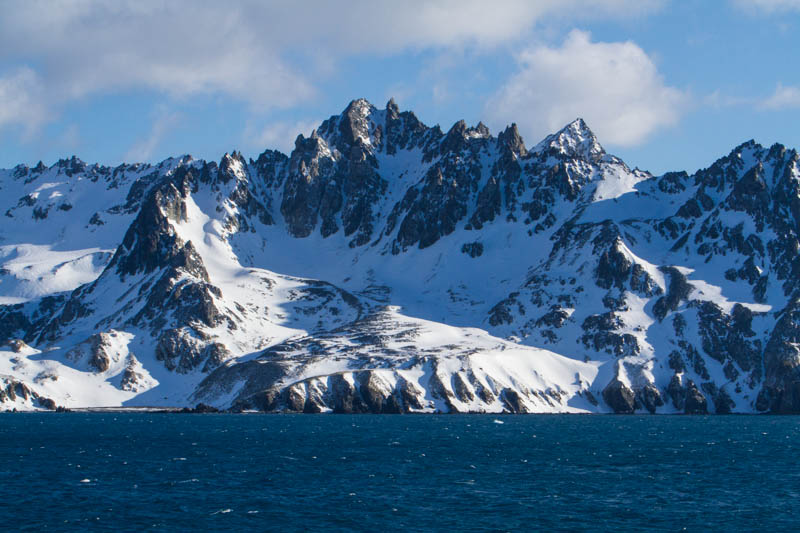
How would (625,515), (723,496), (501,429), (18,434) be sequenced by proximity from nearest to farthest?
(625,515), (723,496), (18,434), (501,429)

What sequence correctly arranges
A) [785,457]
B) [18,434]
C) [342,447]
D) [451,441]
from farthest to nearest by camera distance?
A: 1. [18,434]
2. [451,441]
3. [342,447]
4. [785,457]

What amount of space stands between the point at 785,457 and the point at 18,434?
12400 centimetres

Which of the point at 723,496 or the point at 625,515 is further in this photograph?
the point at 723,496

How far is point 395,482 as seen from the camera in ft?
353

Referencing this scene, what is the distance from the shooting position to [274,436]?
167125mm

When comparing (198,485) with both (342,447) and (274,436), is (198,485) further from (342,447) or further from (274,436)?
(274,436)

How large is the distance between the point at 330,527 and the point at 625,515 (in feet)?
85.3

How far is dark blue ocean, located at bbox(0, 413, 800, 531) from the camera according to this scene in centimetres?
8488

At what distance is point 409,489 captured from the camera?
336ft

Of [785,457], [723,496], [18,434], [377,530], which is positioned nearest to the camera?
[377,530]

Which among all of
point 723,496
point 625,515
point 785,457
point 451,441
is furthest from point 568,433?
point 625,515

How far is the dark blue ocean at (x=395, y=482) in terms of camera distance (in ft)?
278

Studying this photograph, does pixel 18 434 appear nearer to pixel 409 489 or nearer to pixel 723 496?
pixel 409 489

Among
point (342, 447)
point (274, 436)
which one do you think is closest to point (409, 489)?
point (342, 447)
